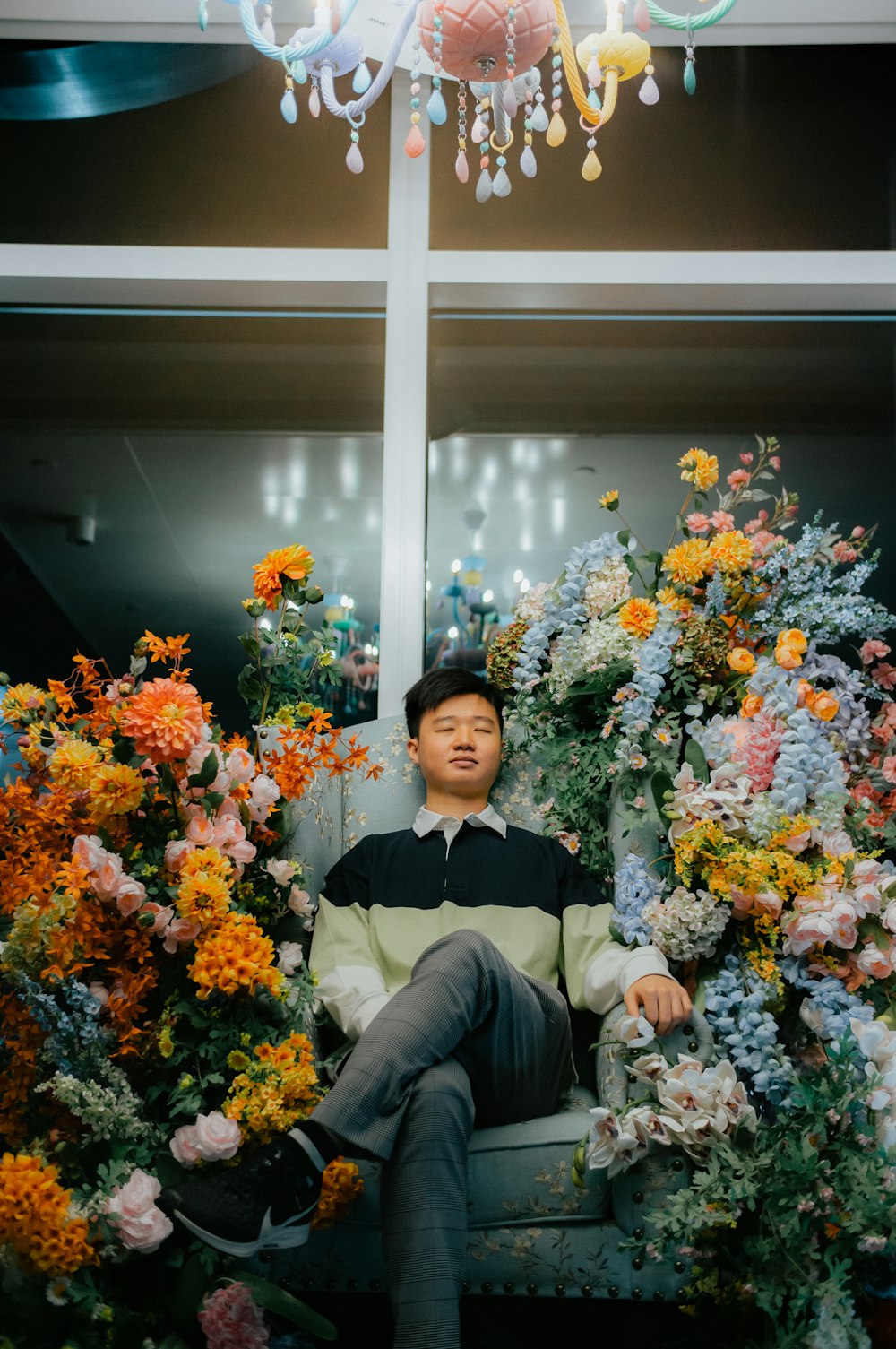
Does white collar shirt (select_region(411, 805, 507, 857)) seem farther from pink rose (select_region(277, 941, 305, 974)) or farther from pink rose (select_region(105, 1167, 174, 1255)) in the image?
pink rose (select_region(105, 1167, 174, 1255))

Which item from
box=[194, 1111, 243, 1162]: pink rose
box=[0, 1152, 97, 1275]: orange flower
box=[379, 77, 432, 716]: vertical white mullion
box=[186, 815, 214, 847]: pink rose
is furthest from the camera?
box=[379, 77, 432, 716]: vertical white mullion

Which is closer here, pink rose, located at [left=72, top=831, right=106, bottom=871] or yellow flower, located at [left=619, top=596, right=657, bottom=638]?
pink rose, located at [left=72, top=831, right=106, bottom=871]

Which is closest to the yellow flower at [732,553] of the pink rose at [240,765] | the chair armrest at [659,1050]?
the chair armrest at [659,1050]

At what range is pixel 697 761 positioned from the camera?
2.05m

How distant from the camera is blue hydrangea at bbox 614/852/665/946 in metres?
1.92

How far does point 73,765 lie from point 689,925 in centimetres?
103

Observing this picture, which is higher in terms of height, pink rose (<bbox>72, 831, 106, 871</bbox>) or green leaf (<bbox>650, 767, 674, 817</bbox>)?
green leaf (<bbox>650, 767, 674, 817</bbox>)

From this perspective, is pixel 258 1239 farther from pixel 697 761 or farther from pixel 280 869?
pixel 697 761

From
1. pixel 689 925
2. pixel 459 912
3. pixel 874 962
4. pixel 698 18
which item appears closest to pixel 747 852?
pixel 689 925

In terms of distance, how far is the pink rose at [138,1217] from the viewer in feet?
4.77

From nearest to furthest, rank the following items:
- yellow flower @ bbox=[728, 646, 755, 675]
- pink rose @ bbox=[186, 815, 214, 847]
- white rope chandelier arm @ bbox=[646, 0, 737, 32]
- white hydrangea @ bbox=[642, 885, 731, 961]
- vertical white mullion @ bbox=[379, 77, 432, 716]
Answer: white rope chandelier arm @ bbox=[646, 0, 737, 32]
pink rose @ bbox=[186, 815, 214, 847]
white hydrangea @ bbox=[642, 885, 731, 961]
yellow flower @ bbox=[728, 646, 755, 675]
vertical white mullion @ bbox=[379, 77, 432, 716]

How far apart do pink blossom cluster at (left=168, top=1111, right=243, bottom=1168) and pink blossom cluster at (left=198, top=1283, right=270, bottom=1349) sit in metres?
0.17

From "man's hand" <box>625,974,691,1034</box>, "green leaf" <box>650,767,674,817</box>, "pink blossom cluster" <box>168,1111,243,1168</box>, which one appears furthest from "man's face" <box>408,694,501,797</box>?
"pink blossom cluster" <box>168,1111,243,1168</box>

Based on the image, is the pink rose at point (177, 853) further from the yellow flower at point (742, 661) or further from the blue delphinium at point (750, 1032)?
the yellow flower at point (742, 661)
